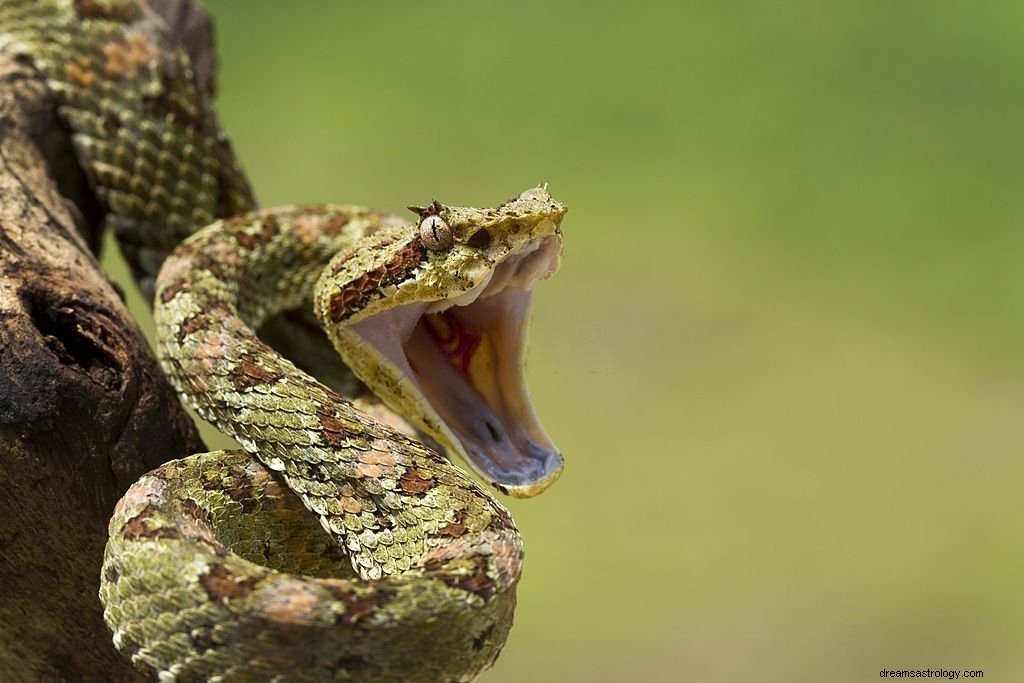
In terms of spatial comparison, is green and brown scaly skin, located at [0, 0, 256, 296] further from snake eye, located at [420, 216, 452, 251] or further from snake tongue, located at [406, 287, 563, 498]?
snake eye, located at [420, 216, 452, 251]

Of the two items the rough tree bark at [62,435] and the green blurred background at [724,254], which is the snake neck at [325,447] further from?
the green blurred background at [724,254]

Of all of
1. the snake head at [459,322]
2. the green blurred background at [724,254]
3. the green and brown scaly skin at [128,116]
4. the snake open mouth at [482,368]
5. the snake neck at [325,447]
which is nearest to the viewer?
the snake neck at [325,447]

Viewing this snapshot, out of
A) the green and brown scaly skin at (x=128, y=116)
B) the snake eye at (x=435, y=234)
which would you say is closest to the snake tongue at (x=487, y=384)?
the snake eye at (x=435, y=234)

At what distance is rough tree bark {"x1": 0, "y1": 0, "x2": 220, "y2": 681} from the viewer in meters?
2.65

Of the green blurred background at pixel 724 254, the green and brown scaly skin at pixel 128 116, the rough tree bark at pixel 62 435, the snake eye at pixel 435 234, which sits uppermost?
the green blurred background at pixel 724 254

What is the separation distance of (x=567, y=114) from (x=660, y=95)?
27.2 inches

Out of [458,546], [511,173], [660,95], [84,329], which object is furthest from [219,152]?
[660,95]

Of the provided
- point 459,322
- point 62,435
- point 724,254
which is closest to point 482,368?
point 459,322

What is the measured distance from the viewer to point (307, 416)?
287cm

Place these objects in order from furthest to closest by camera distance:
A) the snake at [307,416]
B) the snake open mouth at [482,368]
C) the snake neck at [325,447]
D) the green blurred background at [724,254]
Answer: the green blurred background at [724,254], the snake open mouth at [482,368], the snake neck at [325,447], the snake at [307,416]

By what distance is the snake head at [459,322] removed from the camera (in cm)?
276

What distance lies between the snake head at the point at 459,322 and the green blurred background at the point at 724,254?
138 inches

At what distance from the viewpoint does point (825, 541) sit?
21.9ft

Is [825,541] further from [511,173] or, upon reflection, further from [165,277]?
[165,277]
